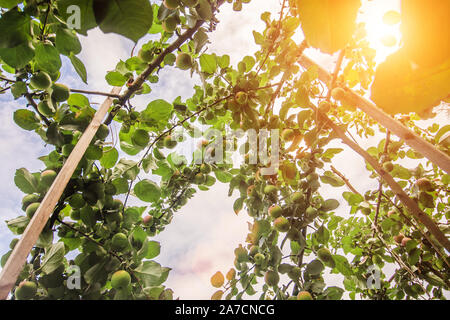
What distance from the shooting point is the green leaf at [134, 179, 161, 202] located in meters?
1.25

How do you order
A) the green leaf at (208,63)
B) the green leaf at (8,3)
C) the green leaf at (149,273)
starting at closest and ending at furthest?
the green leaf at (8,3) < the green leaf at (149,273) < the green leaf at (208,63)

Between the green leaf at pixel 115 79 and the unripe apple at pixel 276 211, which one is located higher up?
the green leaf at pixel 115 79

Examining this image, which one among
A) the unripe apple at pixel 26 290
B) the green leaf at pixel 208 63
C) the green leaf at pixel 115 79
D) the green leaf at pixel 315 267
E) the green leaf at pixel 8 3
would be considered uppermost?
the green leaf at pixel 208 63

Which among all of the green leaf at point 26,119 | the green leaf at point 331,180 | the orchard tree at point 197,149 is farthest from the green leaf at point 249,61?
the green leaf at point 26,119

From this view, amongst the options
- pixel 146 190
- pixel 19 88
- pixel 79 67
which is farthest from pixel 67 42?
pixel 146 190

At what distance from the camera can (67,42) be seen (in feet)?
2.50

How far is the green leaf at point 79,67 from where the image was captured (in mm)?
829

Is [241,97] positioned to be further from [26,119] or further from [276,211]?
[26,119]

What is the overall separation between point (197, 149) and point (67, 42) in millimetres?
1012

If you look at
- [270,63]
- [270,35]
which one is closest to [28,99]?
[270,35]

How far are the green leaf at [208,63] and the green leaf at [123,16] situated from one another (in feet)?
3.73

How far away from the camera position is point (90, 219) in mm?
992

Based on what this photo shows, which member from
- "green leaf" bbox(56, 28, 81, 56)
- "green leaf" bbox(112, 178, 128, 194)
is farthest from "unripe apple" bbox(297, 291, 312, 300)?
"green leaf" bbox(56, 28, 81, 56)

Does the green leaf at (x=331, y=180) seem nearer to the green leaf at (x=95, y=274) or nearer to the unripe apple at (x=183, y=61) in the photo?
the unripe apple at (x=183, y=61)
